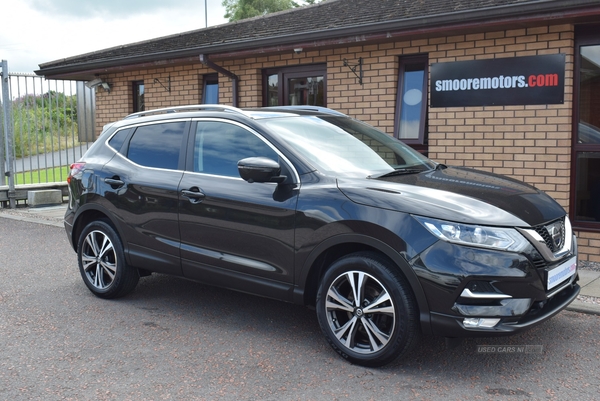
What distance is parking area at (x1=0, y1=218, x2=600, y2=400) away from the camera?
396 cm

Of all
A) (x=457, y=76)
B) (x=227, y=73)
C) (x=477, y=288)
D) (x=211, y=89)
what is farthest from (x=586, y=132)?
(x=211, y=89)

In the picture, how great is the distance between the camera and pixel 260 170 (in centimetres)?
458

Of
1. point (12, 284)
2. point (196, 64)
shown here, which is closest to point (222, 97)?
point (196, 64)

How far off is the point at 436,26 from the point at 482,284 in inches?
183

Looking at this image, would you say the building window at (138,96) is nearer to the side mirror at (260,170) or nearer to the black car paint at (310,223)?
the black car paint at (310,223)

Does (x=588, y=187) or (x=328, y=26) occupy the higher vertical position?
(x=328, y=26)

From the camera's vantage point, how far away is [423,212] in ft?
13.3

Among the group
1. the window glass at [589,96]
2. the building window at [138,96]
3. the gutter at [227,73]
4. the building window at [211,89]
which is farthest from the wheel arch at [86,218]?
the building window at [138,96]

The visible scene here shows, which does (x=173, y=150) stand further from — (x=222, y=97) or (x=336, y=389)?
(x=222, y=97)

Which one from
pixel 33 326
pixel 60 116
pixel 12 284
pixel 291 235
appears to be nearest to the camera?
pixel 291 235

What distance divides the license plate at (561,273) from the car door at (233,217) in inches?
68.1

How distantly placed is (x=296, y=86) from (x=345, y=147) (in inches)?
211

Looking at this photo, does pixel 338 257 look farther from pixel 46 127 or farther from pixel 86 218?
pixel 46 127

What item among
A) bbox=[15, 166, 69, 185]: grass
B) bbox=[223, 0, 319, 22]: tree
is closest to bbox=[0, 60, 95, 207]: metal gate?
bbox=[15, 166, 69, 185]: grass
